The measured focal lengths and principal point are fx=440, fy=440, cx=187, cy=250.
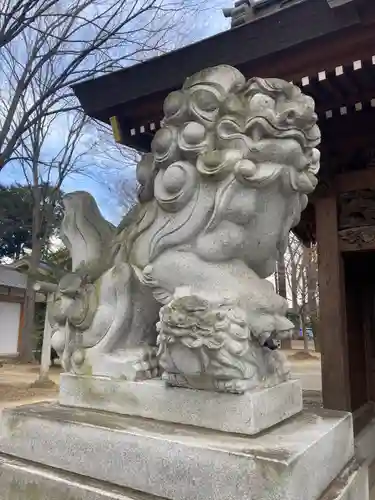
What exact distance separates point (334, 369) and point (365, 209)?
1500mm

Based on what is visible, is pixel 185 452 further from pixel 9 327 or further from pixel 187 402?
pixel 9 327

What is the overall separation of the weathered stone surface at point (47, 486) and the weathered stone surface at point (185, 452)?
2cm

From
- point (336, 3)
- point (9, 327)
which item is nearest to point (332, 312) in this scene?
point (336, 3)

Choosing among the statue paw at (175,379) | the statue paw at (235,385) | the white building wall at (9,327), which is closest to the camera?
the statue paw at (235,385)

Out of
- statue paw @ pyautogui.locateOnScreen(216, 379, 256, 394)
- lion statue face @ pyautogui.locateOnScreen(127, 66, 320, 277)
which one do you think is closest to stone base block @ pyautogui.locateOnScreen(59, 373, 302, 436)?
statue paw @ pyautogui.locateOnScreen(216, 379, 256, 394)

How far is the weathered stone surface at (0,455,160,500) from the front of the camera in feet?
4.66

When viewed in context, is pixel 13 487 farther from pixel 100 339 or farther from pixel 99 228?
pixel 99 228

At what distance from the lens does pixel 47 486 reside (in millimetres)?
1535

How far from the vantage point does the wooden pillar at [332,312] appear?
12.7 ft

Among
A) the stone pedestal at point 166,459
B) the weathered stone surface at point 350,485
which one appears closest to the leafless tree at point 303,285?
the weathered stone surface at point 350,485

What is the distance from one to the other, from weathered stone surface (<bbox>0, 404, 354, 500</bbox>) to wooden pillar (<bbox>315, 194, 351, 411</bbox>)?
7.21 feet

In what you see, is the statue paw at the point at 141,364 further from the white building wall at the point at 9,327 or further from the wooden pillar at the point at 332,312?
the white building wall at the point at 9,327

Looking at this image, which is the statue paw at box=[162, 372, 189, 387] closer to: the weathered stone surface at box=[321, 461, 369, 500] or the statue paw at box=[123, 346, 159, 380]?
the statue paw at box=[123, 346, 159, 380]

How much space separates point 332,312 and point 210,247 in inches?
106
